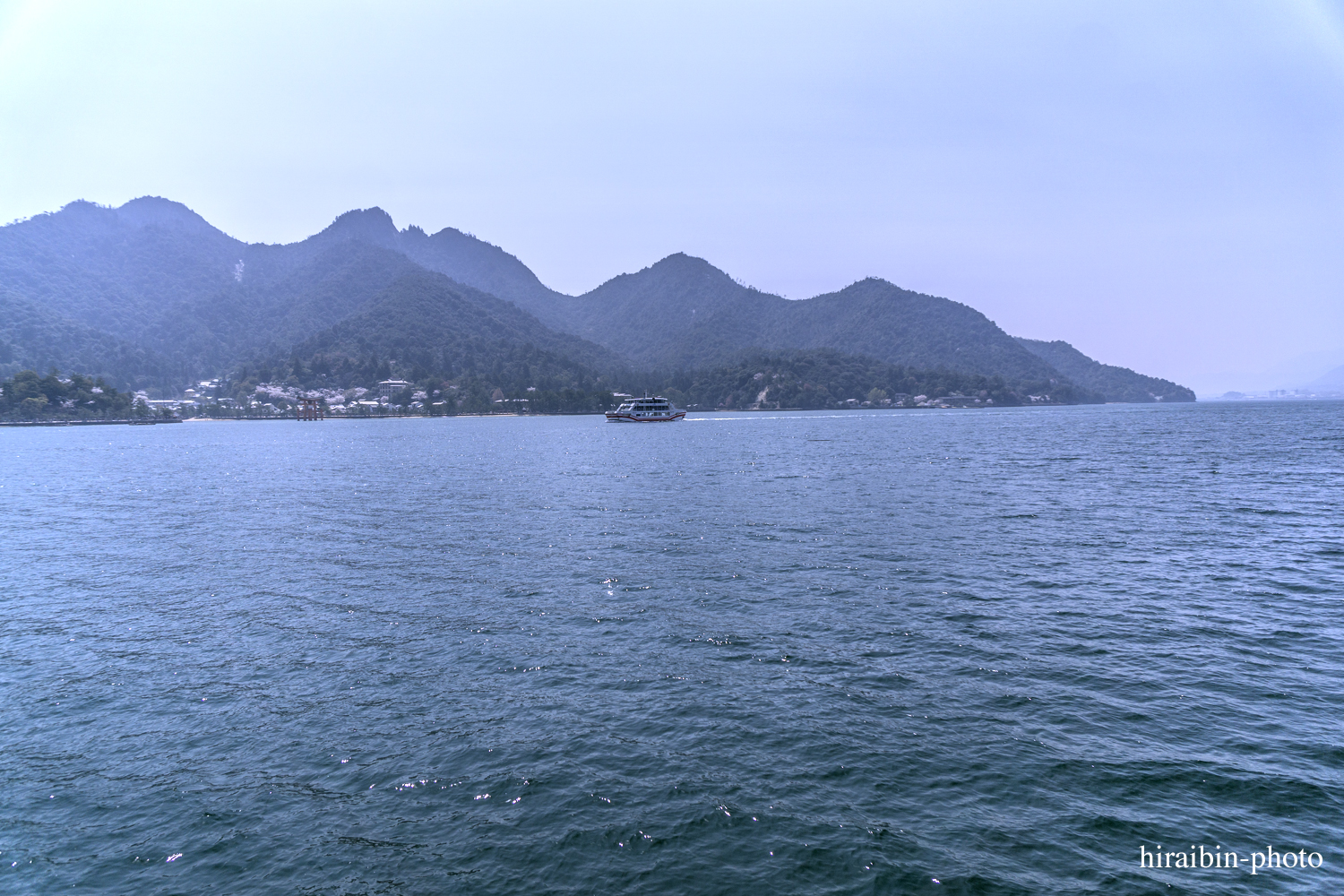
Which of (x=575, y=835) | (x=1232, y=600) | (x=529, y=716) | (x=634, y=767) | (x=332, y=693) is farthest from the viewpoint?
(x=1232, y=600)

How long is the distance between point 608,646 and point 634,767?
8.16 meters

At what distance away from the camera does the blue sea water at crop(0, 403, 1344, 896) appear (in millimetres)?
12461

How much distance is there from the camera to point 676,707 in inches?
736

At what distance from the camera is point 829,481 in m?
69.4

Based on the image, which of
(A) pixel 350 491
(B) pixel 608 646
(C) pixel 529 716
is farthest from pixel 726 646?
(A) pixel 350 491

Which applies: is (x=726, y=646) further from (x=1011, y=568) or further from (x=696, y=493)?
(x=696, y=493)

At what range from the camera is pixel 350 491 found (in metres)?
67.2

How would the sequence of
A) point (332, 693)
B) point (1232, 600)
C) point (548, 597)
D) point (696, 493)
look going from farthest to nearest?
point (696, 493)
point (548, 597)
point (1232, 600)
point (332, 693)

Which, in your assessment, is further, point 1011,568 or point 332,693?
point 1011,568

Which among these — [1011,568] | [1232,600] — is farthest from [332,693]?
[1232,600]

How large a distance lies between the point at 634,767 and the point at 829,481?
57159 mm

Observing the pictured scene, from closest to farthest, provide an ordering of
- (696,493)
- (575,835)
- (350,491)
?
(575,835), (696,493), (350,491)

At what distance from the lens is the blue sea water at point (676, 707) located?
40.9 ft

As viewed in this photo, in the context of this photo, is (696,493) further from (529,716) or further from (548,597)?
(529,716)
